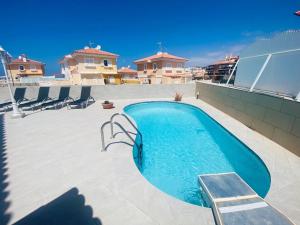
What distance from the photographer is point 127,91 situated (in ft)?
47.7

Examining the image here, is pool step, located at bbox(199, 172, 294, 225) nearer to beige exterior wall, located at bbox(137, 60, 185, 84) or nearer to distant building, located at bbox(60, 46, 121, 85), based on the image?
distant building, located at bbox(60, 46, 121, 85)

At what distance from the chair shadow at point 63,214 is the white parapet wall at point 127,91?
11523 millimetres

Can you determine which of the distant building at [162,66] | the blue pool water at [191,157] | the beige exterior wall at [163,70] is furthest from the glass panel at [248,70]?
the beige exterior wall at [163,70]

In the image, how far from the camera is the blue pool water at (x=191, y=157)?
434cm

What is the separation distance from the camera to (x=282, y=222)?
2.36 meters

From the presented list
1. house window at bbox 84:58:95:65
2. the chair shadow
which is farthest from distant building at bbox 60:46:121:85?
the chair shadow

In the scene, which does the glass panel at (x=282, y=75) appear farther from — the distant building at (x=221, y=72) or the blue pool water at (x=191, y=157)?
the distant building at (x=221, y=72)

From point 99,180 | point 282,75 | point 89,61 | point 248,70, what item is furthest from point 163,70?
point 99,180

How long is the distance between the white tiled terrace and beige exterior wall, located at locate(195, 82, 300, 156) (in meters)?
0.39

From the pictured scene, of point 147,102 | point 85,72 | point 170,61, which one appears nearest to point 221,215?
point 147,102

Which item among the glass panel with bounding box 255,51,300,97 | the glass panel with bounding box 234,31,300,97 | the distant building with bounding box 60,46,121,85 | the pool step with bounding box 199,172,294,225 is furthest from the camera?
the distant building with bounding box 60,46,121,85

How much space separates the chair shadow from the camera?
2.45 meters

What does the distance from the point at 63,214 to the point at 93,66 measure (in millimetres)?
27483

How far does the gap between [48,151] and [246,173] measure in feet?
20.1
